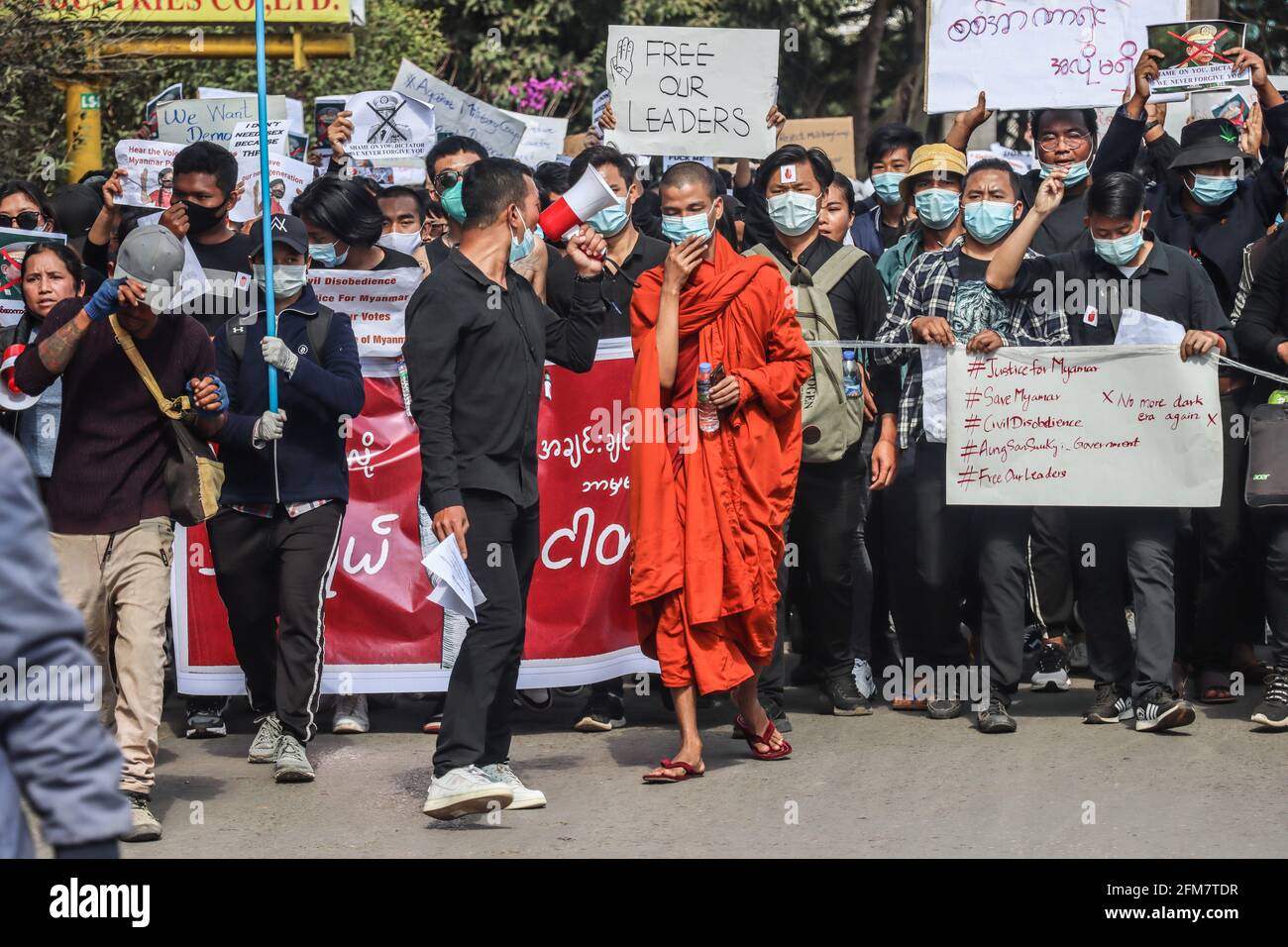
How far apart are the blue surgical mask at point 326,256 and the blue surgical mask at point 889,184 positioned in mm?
3059

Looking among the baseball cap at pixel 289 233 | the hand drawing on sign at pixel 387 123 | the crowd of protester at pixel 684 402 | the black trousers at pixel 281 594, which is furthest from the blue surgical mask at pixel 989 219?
the hand drawing on sign at pixel 387 123

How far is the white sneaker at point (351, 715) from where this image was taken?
7.78 metres

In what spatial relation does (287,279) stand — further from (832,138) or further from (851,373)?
(832,138)

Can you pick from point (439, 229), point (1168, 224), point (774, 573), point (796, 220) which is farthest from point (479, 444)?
point (1168, 224)

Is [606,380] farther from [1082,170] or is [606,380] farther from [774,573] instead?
[1082,170]

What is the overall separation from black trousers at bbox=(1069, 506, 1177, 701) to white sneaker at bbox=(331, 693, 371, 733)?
3.02 meters

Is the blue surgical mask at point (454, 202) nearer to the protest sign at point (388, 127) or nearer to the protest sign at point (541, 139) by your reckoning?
the protest sign at point (388, 127)

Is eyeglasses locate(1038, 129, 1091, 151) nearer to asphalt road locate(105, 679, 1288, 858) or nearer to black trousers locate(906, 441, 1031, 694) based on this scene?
black trousers locate(906, 441, 1031, 694)

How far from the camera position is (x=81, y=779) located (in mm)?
2652

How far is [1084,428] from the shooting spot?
761 cm

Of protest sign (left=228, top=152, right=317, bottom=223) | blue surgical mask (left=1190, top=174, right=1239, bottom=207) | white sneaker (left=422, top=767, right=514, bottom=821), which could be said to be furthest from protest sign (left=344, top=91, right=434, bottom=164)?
white sneaker (left=422, top=767, right=514, bottom=821)

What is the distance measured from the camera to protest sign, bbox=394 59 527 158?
37.5ft

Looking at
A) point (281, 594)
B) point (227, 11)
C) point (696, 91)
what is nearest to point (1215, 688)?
point (696, 91)

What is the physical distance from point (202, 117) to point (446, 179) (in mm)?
2849
